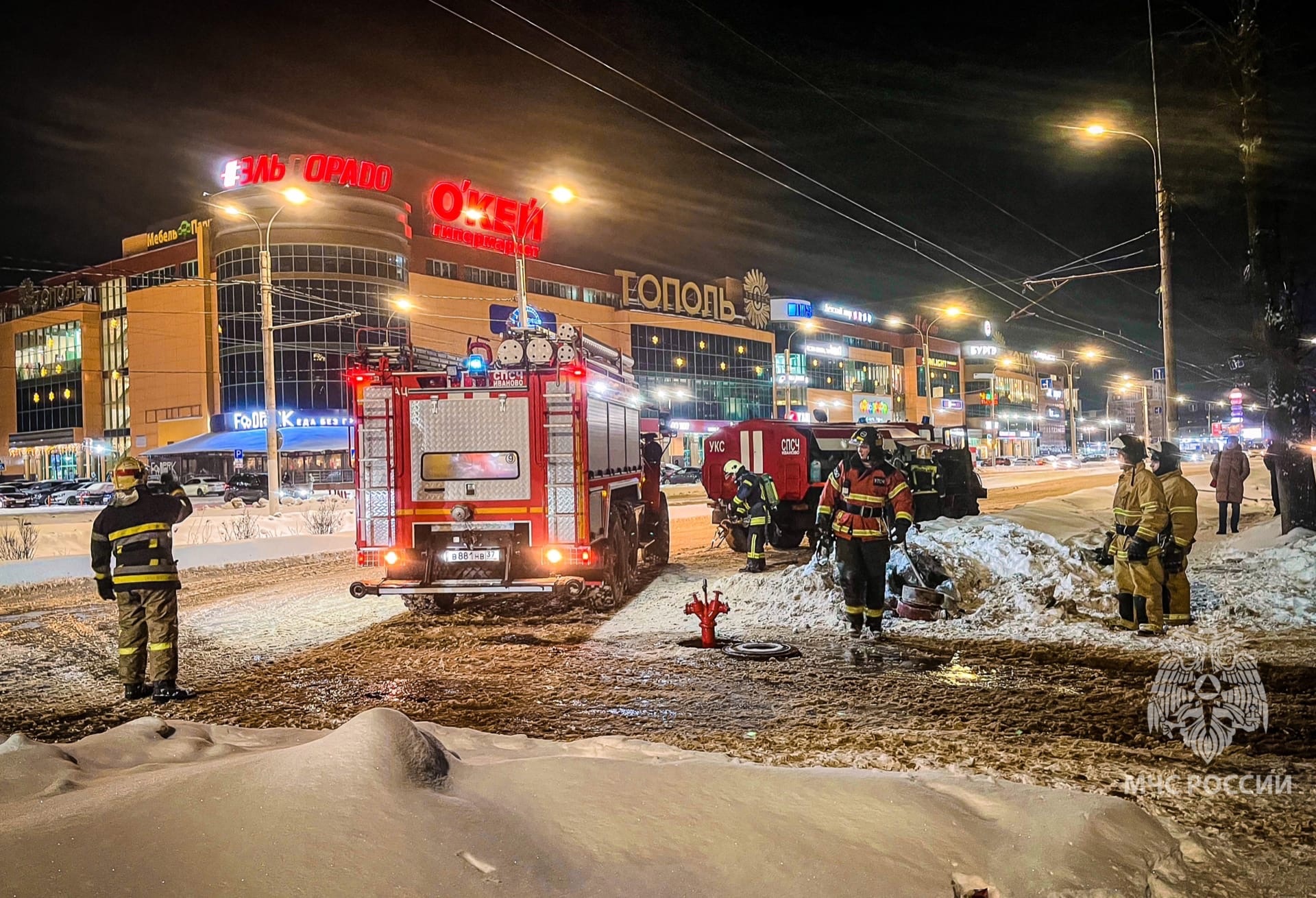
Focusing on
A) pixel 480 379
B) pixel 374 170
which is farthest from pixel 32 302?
pixel 480 379

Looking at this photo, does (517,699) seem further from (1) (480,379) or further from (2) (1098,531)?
(2) (1098,531)

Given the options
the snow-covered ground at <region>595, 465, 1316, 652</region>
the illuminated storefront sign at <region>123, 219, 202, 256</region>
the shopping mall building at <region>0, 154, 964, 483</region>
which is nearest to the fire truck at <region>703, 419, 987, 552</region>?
the snow-covered ground at <region>595, 465, 1316, 652</region>

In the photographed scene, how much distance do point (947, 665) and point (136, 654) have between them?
20.8 ft

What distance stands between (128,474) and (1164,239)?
15.5m

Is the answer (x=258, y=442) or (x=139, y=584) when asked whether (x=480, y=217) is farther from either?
(x=139, y=584)

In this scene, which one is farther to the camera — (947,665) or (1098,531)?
(1098,531)

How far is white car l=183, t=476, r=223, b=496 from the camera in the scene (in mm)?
43031

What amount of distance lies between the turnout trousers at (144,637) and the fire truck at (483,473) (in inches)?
92.3

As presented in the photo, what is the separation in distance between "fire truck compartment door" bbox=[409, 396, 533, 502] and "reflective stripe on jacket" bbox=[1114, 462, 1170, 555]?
565 centimetres

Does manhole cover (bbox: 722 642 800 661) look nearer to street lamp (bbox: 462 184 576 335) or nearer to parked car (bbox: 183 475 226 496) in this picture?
street lamp (bbox: 462 184 576 335)

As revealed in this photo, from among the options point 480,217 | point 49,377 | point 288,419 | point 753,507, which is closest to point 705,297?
point 480,217

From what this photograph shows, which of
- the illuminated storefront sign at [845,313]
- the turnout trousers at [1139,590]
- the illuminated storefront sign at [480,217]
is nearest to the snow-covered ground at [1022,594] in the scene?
the turnout trousers at [1139,590]

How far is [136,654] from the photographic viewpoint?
263 inches

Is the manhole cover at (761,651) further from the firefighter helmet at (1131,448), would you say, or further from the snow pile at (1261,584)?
the snow pile at (1261,584)
